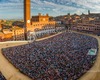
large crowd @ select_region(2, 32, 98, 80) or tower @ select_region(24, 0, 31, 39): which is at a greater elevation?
tower @ select_region(24, 0, 31, 39)

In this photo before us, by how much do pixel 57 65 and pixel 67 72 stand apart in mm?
2523

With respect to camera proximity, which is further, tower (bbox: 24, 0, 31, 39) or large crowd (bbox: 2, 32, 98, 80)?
tower (bbox: 24, 0, 31, 39)

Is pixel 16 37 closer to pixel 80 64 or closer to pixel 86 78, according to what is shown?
pixel 80 64

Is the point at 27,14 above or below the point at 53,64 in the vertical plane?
above

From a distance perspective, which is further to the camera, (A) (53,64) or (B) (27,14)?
(B) (27,14)

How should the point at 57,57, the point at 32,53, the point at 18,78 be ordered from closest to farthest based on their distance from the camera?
1. the point at 18,78
2. the point at 57,57
3. the point at 32,53

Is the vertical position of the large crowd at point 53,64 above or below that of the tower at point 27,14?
below

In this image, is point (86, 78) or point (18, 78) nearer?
point (86, 78)

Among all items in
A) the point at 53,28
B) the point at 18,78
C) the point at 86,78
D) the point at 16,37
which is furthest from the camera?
the point at 53,28

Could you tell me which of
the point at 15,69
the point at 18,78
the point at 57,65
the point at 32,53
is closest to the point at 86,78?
the point at 57,65

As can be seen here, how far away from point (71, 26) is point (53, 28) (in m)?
6.45

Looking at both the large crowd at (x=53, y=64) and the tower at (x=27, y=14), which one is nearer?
the large crowd at (x=53, y=64)

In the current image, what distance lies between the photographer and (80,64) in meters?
20.5

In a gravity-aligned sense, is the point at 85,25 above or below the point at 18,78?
above
